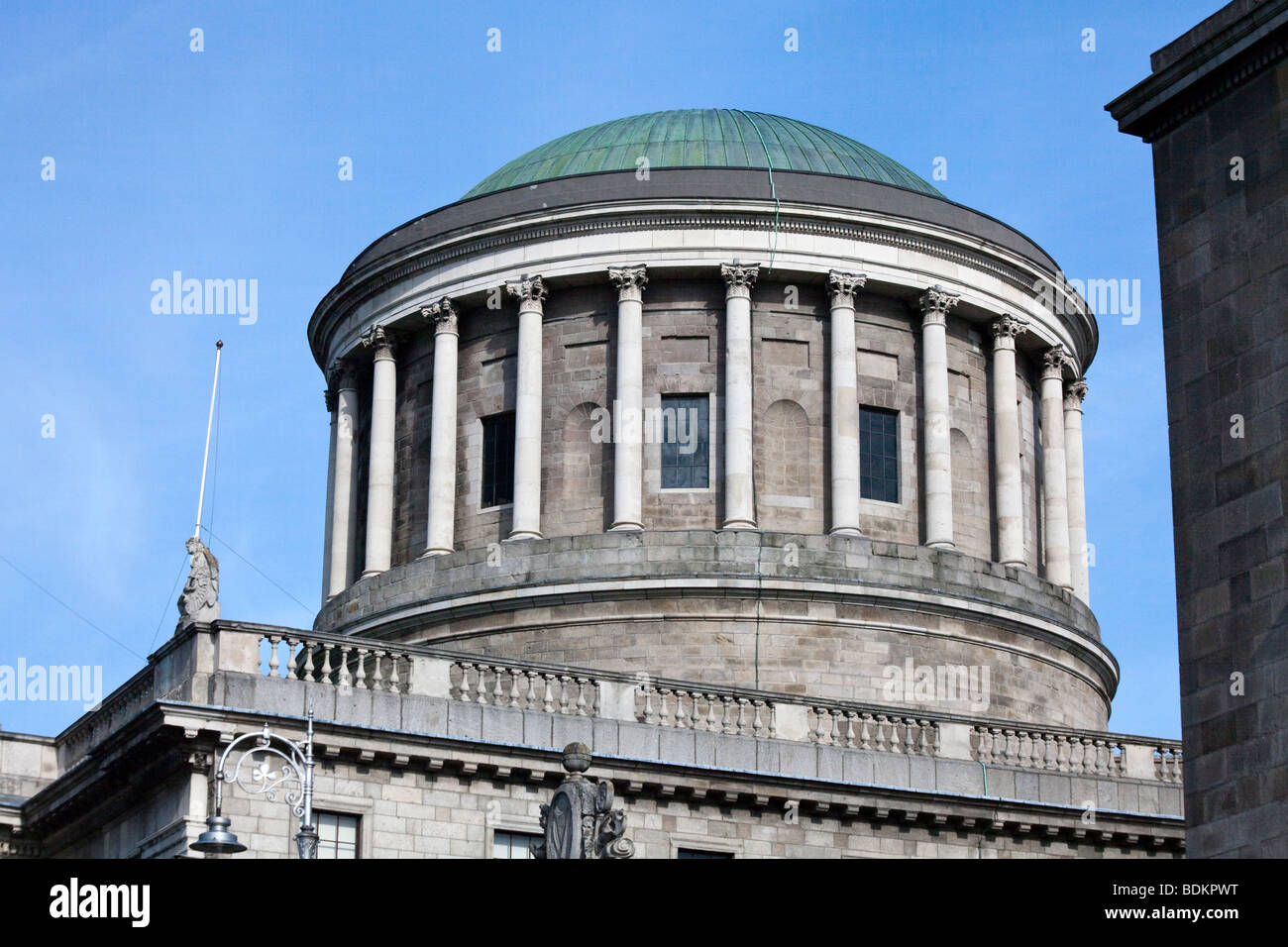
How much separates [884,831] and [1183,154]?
546 inches

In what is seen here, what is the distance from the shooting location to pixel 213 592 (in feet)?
118

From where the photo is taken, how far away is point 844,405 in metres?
48.8

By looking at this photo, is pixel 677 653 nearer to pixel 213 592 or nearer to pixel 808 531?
pixel 808 531

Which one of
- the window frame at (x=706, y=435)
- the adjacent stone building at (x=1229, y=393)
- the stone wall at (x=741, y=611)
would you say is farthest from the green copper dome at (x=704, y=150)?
the adjacent stone building at (x=1229, y=393)

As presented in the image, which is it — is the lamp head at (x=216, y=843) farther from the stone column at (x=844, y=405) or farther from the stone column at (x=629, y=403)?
the stone column at (x=844, y=405)

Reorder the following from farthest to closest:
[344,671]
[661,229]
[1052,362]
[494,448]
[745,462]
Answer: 1. [1052,362]
2. [494,448]
3. [661,229]
4. [745,462]
5. [344,671]

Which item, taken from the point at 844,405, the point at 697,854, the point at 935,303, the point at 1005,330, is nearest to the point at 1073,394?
the point at 1005,330

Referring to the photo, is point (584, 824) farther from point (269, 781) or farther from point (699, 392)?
point (699, 392)

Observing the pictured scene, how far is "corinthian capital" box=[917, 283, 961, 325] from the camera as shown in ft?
166

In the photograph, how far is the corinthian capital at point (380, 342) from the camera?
5219 centimetres

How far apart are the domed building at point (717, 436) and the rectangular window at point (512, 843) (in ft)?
32.5

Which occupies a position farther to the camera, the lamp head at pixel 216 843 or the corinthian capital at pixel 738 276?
the corinthian capital at pixel 738 276

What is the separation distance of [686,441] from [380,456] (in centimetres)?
685
